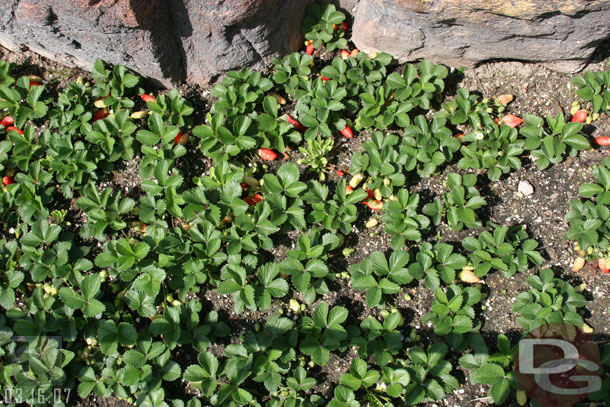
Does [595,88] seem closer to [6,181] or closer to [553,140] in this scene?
[553,140]

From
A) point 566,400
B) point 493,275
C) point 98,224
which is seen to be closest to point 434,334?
point 493,275

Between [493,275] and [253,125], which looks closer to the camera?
[493,275]

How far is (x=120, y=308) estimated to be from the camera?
2.91 m

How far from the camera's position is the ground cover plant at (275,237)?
8.96 feet

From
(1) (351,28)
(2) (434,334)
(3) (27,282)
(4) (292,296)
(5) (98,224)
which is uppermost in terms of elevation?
(1) (351,28)

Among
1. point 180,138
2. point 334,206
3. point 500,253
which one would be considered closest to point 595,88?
point 500,253

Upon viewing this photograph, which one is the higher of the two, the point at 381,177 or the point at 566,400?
the point at 381,177

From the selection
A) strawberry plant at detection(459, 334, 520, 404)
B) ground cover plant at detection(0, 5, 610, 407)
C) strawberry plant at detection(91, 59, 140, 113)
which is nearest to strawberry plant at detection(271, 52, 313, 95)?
ground cover plant at detection(0, 5, 610, 407)

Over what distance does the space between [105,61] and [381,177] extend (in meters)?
1.84

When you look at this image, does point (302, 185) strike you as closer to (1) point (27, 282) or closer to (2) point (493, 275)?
(2) point (493, 275)

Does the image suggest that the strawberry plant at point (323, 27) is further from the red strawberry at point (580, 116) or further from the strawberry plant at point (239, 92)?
the red strawberry at point (580, 116)

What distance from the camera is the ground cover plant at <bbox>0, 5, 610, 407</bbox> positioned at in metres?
2.73

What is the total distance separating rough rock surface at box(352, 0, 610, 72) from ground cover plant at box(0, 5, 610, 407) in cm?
16

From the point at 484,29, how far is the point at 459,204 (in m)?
1.02
